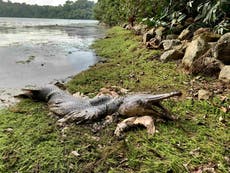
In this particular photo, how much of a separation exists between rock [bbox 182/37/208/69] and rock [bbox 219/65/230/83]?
737 millimetres

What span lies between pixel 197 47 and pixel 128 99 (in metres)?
2.46

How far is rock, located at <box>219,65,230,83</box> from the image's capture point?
4328 mm

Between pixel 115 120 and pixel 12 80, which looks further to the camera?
pixel 12 80

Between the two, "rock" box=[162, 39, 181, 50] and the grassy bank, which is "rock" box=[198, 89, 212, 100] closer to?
the grassy bank

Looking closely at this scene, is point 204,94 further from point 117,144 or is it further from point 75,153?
point 75,153

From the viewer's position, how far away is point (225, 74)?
4.40 meters

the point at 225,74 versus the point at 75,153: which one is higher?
the point at 225,74

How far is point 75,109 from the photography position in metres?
3.54

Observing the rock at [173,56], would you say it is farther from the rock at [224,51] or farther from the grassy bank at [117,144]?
the grassy bank at [117,144]

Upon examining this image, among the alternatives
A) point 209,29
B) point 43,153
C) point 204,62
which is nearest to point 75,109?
point 43,153

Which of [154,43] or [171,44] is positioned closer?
[171,44]

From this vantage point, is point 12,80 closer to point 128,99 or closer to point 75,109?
point 75,109

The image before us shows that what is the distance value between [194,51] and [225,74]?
101 cm

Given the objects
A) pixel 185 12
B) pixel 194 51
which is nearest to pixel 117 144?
pixel 194 51
